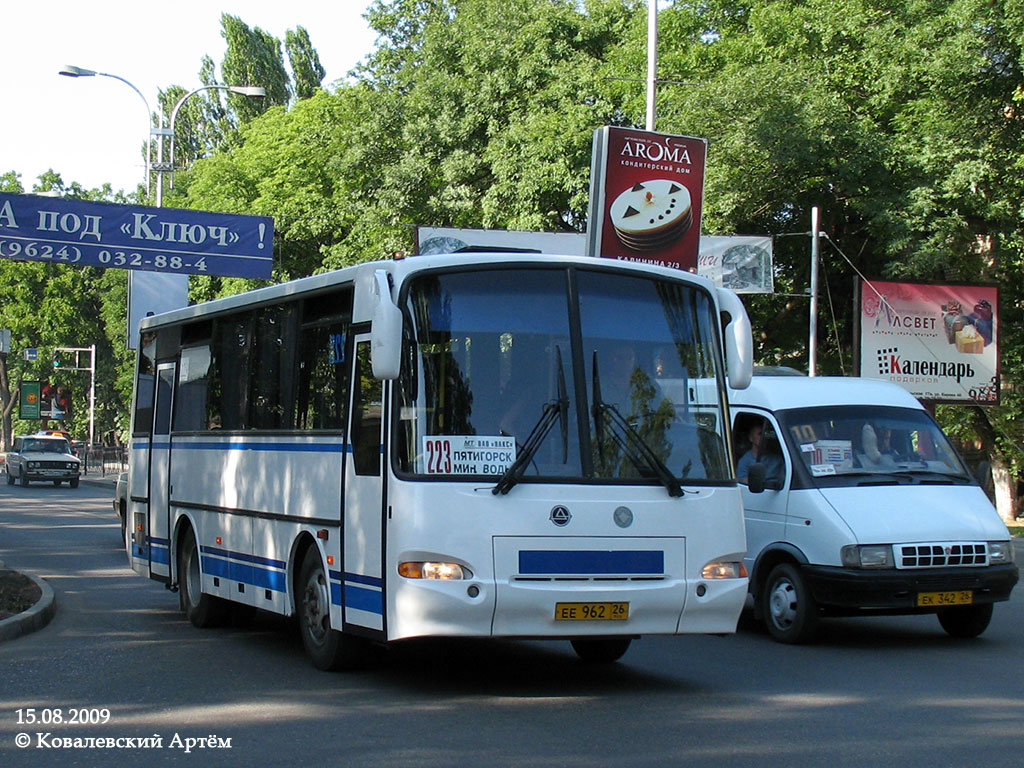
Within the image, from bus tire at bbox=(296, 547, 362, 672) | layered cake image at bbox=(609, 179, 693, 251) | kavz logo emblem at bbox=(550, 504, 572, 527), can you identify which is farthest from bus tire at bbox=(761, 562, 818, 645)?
layered cake image at bbox=(609, 179, 693, 251)

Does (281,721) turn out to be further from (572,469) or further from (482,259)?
(482,259)

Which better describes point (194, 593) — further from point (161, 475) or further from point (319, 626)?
point (319, 626)

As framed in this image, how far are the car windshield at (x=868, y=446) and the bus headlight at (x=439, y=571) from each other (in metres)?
4.52

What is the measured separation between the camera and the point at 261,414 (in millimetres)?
11367

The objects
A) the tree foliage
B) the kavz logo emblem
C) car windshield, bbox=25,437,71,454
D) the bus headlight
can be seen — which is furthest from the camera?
car windshield, bbox=25,437,71,454

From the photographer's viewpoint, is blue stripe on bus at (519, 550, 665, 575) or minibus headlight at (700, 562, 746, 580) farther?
minibus headlight at (700, 562, 746, 580)

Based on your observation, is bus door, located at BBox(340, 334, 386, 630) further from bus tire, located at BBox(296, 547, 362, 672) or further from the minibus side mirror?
the minibus side mirror

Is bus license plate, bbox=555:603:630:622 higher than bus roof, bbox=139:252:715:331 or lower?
lower

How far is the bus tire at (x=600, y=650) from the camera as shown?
1058 cm

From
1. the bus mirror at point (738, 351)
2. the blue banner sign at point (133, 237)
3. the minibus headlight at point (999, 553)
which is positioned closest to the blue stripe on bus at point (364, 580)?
the bus mirror at point (738, 351)

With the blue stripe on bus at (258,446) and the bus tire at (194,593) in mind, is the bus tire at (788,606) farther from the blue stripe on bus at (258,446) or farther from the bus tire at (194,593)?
the bus tire at (194,593)

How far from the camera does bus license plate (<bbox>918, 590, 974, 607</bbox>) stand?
11359 millimetres

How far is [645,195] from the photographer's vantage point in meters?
20.6

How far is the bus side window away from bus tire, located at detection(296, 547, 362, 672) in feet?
3.28
